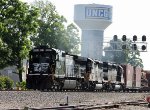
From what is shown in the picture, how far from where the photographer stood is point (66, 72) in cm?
3641

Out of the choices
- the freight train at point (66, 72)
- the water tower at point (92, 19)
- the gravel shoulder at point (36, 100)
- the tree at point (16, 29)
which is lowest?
the gravel shoulder at point (36, 100)

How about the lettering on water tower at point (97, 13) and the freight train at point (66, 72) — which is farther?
the lettering on water tower at point (97, 13)

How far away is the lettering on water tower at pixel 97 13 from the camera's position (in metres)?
176

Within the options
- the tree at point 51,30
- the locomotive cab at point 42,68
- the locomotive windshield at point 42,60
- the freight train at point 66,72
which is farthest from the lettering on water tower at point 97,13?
the locomotive cab at point 42,68

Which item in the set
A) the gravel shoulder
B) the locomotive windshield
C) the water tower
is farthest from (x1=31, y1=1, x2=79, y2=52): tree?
the water tower

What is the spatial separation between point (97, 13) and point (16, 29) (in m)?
128

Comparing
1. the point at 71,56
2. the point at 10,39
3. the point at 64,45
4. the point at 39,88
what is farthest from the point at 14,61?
the point at 64,45

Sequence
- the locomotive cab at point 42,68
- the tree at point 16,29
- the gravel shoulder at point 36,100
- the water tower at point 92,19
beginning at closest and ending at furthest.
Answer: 1. the gravel shoulder at point 36,100
2. the locomotive cab at point 42,68
3. the tree at point 16,29
4. the water tower at point 92,19

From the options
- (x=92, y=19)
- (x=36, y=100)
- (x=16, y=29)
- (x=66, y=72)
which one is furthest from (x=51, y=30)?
(x=92, y=19)

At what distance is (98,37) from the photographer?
18238 cm

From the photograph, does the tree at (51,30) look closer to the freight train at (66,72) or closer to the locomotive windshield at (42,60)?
the freight train at (66,72)

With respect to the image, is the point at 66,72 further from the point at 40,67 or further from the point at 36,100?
the point at 36,100

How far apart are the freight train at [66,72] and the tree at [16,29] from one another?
11044 mm

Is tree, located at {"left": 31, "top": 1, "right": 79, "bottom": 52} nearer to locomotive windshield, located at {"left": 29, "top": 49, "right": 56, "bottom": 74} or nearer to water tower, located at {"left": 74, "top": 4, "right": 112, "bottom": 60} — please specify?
locomotive windshield, located at {"left": 29, "top": 49, "right": 56, "bottom": 74}
